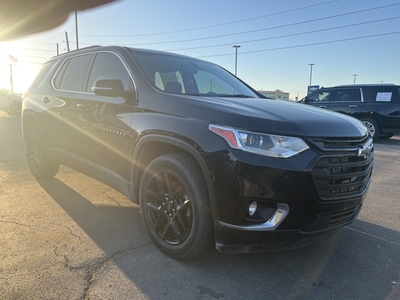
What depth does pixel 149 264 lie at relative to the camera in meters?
2.45

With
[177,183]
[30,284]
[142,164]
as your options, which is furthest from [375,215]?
[30,284]

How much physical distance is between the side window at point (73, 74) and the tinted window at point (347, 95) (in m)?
9.83

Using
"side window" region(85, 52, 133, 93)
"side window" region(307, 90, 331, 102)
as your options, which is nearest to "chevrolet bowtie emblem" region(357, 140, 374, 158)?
"side window" region(85, 52, 133, 93)

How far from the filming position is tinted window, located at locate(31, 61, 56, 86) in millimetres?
4636

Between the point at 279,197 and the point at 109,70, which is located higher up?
the point at 109,70

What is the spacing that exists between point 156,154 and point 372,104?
32.6ft

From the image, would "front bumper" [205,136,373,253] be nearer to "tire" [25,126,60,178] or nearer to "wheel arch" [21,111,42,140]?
"tire" [25,126,60,178]

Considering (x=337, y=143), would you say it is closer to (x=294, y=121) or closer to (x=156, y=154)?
(x=294, y=121)

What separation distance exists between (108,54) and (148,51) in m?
0.46

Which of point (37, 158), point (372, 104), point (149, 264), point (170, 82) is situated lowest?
point (149, 264)

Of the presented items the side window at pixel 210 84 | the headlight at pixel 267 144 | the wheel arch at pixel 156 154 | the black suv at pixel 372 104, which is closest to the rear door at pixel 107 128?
the wheel arch at pixel 156 154

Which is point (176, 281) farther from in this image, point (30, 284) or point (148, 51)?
point (148, 51)

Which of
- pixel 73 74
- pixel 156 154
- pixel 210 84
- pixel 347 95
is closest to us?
pixel 156 154

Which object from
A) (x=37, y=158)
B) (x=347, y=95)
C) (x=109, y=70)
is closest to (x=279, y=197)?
(x=109, y=70)
